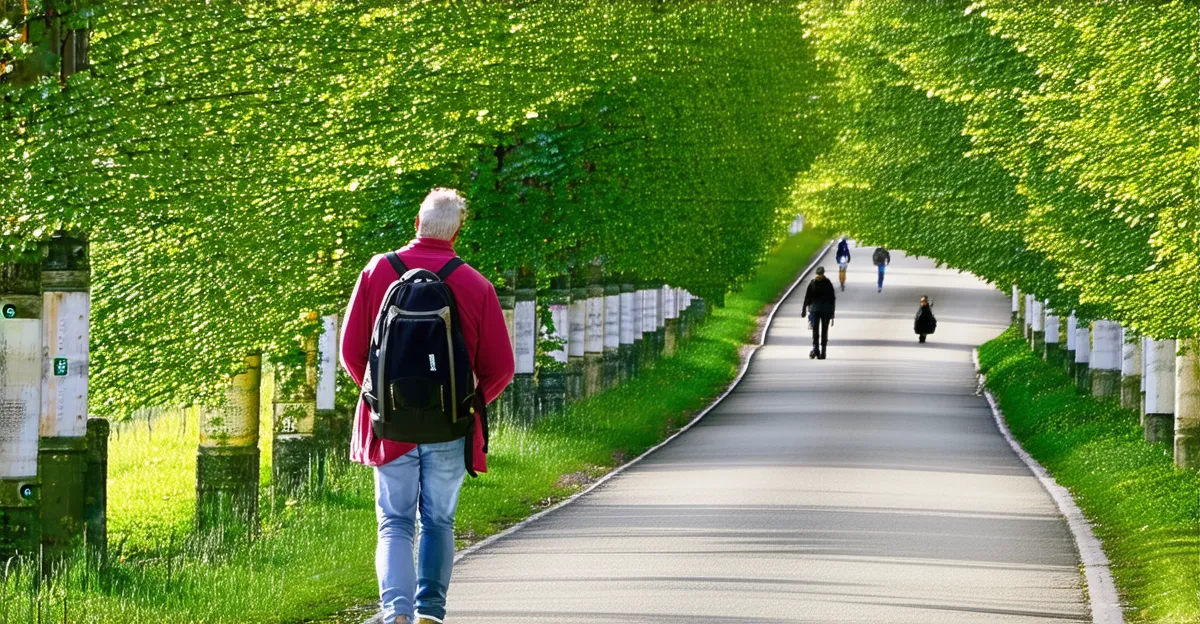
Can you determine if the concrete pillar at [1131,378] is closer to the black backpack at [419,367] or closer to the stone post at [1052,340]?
the stone post at [1052,340]

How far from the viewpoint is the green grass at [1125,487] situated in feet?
46.2

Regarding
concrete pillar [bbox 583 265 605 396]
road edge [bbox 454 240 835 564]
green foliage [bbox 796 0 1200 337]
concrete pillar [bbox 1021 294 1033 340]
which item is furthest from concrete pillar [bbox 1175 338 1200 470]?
concrete pillar [bbox 1021 294 1033 340]

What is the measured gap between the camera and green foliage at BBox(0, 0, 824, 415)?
13.2 meters

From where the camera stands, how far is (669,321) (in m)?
51.7

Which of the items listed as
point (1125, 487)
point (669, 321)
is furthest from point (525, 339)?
point (669, 321)

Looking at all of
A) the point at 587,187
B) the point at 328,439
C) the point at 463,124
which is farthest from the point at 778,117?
the point at 463,124

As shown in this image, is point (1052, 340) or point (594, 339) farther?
point (1052, 340)

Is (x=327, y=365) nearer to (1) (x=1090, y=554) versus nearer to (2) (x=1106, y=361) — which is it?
(1) (x=1090, y=554)

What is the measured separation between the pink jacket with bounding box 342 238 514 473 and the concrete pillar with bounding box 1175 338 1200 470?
1273 centimetres

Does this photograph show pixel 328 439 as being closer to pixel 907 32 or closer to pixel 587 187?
pixel 587 187

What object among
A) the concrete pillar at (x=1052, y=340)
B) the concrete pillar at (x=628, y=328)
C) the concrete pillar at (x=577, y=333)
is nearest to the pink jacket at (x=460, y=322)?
the concrete pillar at (x=577, y=333)

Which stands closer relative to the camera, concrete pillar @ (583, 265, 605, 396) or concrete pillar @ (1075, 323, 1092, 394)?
concrete pillar @ (1075, 323, 1092, 394)

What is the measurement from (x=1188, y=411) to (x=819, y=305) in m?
24.7

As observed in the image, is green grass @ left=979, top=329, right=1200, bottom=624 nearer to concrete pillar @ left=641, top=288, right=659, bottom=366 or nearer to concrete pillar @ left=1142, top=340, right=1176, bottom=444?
concrete pillar @ left=1142, top=340, right=1176, bottom=444
